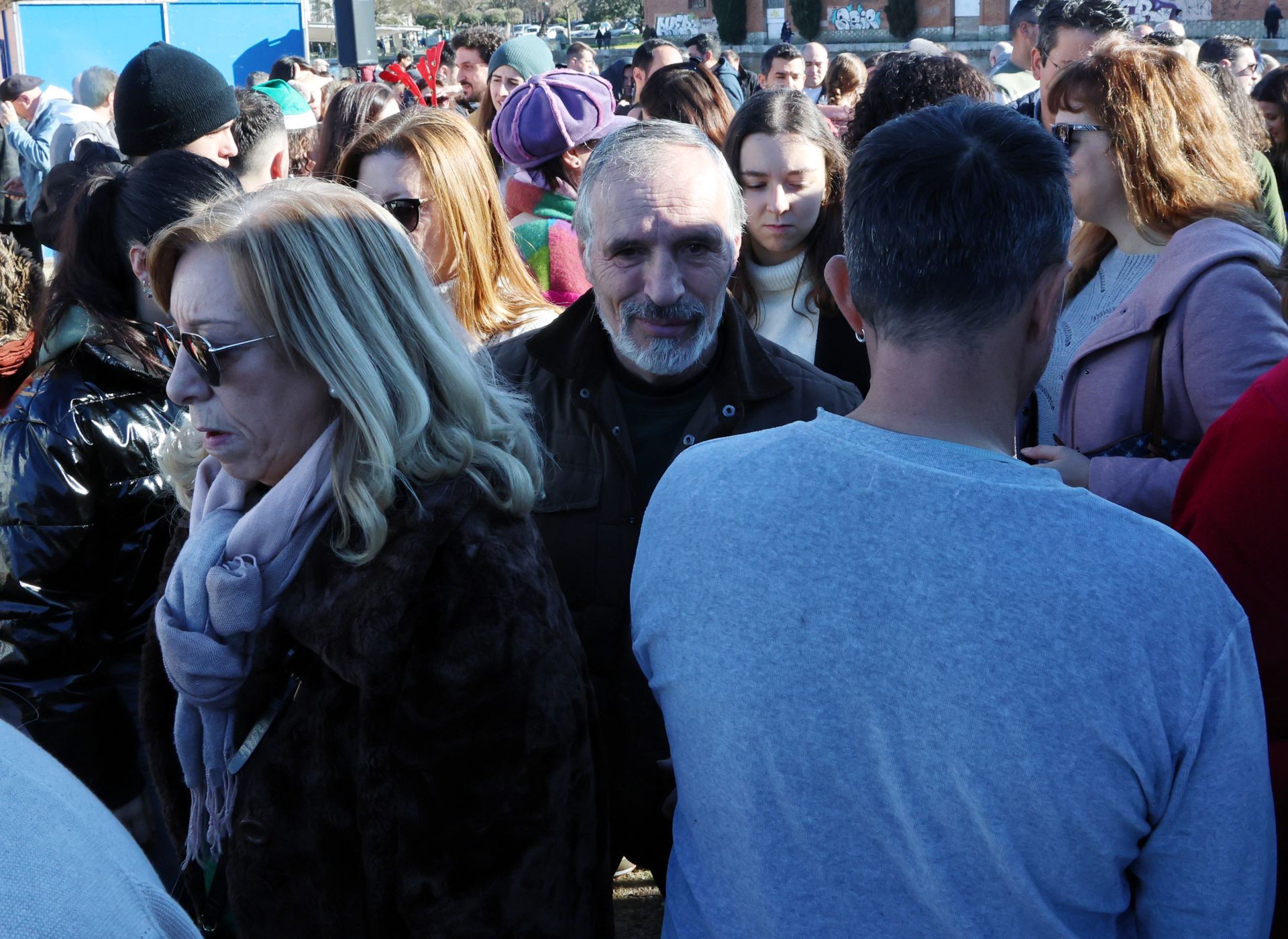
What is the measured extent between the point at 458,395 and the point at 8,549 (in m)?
1.07

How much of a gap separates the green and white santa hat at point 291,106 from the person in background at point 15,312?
372 centimetres

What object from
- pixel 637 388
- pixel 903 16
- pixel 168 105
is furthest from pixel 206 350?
pixel 903 16

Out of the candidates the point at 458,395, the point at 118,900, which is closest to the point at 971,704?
the point at 118,900

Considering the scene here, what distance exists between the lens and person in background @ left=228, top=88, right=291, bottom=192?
15.5ft

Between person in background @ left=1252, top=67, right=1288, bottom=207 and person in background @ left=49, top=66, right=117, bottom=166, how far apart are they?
272 inches

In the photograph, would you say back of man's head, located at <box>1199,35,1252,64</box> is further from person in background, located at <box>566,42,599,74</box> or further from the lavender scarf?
the lavender scarf

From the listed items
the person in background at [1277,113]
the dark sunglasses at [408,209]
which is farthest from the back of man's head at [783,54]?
the dark sunglasses at [408,209]

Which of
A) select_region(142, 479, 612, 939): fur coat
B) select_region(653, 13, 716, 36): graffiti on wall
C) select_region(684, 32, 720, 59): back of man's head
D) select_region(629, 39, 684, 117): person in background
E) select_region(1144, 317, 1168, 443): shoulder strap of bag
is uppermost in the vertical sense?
select_region(653, 13, 716, 36): graffiti on wall

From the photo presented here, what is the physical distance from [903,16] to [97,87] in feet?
127

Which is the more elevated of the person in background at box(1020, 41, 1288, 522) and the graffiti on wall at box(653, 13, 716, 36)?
the graffiti on wall at box(653, 13, 716, 36)

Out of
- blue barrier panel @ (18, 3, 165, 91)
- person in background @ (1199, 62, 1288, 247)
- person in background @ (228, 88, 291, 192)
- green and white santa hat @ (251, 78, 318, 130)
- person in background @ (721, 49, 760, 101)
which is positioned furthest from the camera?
blue barrier panel @ (18, 3, 165, 91)

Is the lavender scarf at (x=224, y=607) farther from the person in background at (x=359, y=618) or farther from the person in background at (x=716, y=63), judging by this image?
the person in background at (x=716, y=63)

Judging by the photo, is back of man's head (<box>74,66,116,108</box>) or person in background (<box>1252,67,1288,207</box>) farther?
back of man's head (<box>74,66,116,108</box>)

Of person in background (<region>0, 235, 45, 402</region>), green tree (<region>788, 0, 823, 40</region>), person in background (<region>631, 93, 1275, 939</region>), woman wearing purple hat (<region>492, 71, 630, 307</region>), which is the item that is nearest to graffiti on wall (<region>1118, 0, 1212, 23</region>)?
green tree (<region>788, 0, 823, 40</region>)
